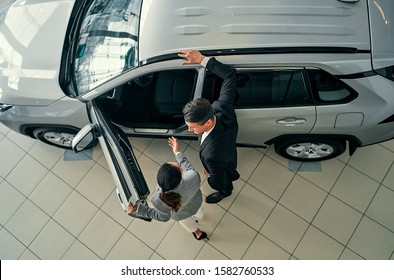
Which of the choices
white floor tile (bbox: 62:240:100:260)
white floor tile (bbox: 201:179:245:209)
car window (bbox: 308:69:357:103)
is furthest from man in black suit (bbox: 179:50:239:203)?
white floor tile (bbox: 62:240:100:260)

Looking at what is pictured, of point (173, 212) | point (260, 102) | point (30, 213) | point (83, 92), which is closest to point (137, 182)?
point (173, 212)

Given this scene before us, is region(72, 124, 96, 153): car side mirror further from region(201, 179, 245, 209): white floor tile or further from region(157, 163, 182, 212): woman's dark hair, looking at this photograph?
region(201, 179, 245, 209): white floor tile

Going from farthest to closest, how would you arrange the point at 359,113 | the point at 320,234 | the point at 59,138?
1. the point at 59,138
2. the point at 320,234
3. the point at 359,113

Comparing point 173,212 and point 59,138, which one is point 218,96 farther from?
point 59,138

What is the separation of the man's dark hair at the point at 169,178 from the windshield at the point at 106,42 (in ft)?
3.39

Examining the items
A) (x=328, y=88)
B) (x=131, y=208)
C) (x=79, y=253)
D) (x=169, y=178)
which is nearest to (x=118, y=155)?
(x=131, y=208)

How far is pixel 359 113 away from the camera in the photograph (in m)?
3.44

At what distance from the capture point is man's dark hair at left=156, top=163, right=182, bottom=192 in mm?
2926

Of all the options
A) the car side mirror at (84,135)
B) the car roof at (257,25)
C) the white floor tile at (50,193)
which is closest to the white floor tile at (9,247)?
the white floor tile at (50,193)

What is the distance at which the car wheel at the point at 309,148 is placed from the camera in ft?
12.7

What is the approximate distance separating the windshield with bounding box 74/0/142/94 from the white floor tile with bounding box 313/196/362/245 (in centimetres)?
239

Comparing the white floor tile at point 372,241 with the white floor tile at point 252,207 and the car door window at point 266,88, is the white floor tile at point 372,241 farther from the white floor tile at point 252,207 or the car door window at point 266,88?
the car door window at point 266,88

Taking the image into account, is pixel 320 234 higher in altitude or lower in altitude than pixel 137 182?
lower

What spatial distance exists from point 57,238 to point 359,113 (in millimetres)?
3211
